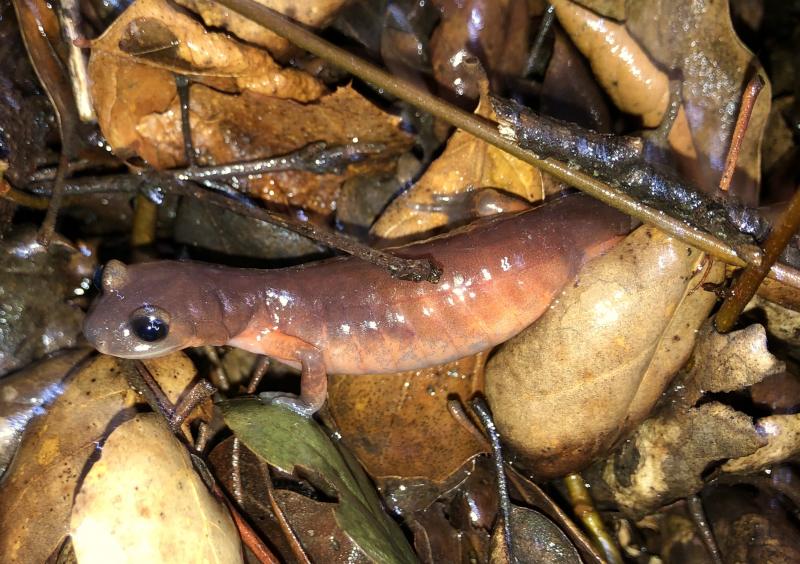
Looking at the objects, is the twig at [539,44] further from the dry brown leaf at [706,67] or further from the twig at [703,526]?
the twig at [703,526]

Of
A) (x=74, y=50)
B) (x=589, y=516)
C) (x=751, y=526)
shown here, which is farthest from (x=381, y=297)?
(x=751, y=526)

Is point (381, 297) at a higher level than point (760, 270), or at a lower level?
lower

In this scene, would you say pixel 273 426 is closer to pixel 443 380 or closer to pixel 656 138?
pixel 443 380

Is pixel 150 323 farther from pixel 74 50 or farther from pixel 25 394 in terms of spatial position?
pixel 74 50

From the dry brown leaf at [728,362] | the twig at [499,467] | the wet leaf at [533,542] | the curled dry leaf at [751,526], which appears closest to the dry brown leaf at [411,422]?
the twig at [499,467]

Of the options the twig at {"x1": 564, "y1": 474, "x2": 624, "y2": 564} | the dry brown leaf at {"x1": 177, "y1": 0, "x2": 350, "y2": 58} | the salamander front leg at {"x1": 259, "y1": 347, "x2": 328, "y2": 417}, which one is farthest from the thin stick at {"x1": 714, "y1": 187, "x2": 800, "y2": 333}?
the dry brown leaf at {"x1": 177, "y1": 0, "x2": 350, "y2": 58}

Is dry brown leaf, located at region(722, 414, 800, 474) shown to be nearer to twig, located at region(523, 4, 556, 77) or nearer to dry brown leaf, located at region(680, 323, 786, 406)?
dry brown leaf, located at region(680, 323, 786, 406)

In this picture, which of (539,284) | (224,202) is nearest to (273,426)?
(224,202)
